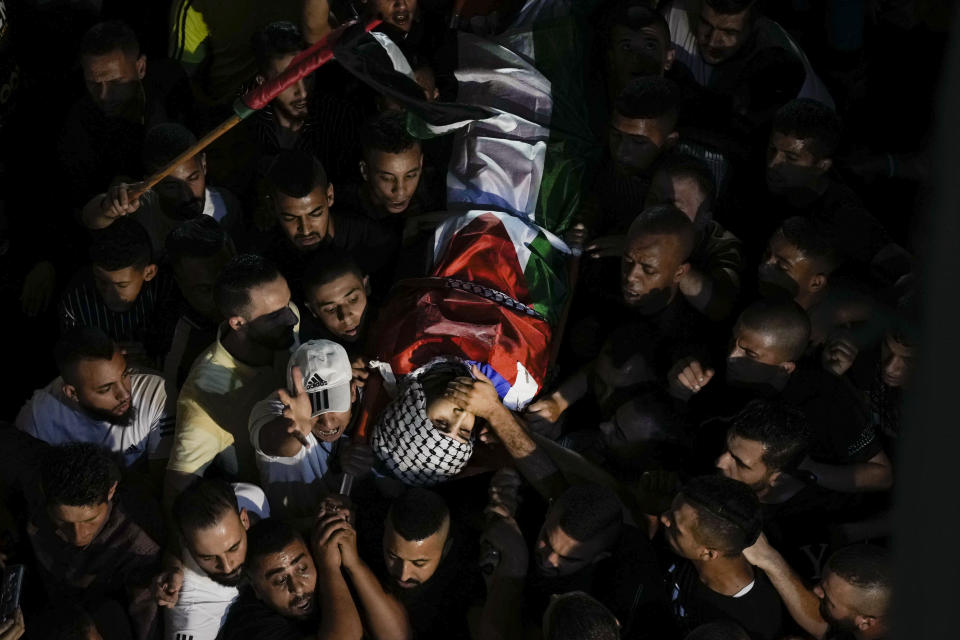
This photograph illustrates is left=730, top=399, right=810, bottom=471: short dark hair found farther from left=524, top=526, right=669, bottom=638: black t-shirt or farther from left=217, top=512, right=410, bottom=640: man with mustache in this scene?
left=217, top=512, right=410, bottom=640: man with mustache

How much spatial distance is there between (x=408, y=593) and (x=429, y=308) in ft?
2.81

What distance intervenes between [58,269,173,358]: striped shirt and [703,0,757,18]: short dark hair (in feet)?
6.99

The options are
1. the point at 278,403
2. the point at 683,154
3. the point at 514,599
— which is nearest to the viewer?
the point at 514,599

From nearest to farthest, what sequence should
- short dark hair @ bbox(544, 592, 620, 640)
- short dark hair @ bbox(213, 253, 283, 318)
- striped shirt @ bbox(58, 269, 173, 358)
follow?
short dark hair @ bbox(544, 592, 620, 640) < short dark hair @ bbox(213, 253, 283, 318) < striped shirt @ bbox(58, 269, 173, 358)

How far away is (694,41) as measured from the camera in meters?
4.03

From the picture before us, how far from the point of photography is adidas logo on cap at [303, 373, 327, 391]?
292 centimetres

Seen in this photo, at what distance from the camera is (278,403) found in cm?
295

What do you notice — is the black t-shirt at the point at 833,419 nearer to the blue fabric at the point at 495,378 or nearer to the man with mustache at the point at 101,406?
the blue fabric at the point at 495,378

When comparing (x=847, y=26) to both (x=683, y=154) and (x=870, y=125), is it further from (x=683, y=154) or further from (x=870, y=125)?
(x=683, y=154)

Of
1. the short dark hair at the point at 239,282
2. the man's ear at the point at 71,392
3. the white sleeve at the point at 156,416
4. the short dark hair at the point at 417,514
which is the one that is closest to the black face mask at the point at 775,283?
the short dark hair at the point at 417,514

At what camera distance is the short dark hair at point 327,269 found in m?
3.17

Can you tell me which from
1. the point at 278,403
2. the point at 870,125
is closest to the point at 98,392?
the point at 278,403

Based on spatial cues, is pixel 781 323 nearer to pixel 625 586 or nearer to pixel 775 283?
pixel 775 283

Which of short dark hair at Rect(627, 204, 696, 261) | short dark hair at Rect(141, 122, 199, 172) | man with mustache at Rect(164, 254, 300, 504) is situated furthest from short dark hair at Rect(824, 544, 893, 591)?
short dark hair at Rect(141, 122, 199, 172)
